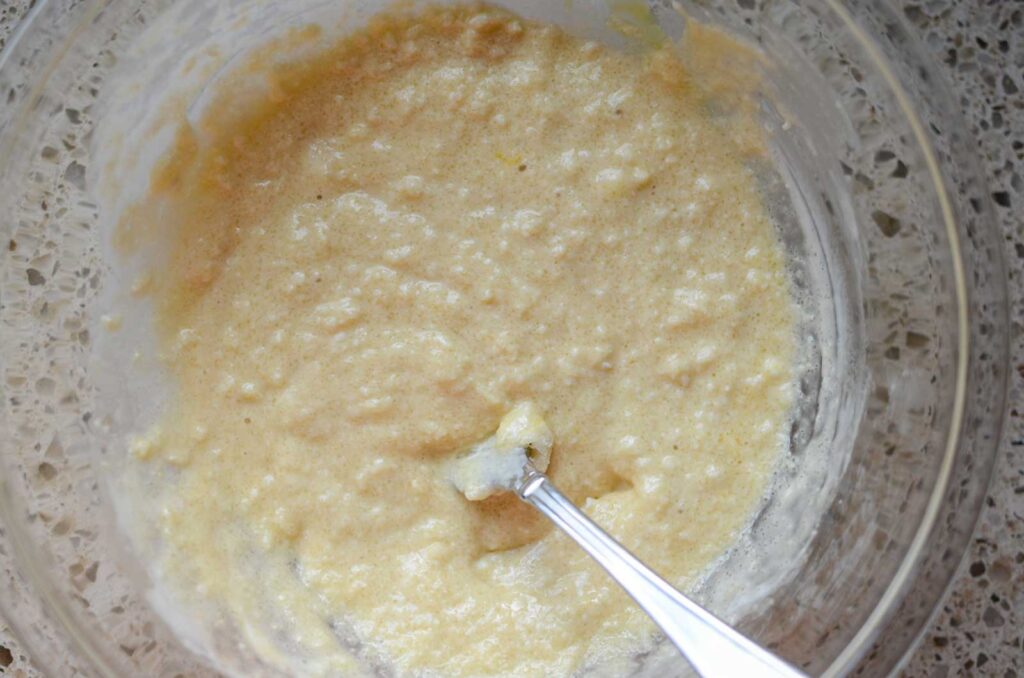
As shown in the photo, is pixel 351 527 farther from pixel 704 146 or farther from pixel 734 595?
pixel 704 146

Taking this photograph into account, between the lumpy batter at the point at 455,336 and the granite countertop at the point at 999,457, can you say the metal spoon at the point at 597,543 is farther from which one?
the granite countertop at the point at 999,457

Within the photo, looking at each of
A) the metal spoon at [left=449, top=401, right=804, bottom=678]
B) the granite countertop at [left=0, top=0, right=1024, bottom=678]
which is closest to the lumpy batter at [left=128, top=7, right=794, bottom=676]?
the metal spoon at [left=449, top=401, right=804, bottom=678]

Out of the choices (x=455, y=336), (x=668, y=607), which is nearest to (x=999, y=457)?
(x=668, y=607)

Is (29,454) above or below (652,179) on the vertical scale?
above

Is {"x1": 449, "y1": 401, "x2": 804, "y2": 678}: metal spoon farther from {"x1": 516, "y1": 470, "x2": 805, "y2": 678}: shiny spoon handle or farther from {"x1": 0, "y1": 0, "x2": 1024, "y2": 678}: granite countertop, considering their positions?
{"x1": 0, "y1": 0, "x2": 1024, "y2": 678}: granite countertop

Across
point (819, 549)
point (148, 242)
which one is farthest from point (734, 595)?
point (148, 242)

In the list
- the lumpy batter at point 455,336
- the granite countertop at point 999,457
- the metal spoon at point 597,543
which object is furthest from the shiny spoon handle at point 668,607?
the granite countertop at point 999,457
